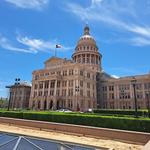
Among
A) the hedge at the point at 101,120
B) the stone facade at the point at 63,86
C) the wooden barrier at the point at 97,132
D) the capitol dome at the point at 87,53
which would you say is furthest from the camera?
the capitol dome at the point at 87,53

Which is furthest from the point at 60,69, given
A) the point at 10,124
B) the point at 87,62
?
the point at 10,124

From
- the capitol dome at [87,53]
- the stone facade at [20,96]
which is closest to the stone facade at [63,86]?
the stone facade at [20,96]

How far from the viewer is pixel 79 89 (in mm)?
69375

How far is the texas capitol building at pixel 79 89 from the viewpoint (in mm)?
70812

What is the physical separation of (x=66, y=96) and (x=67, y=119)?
4661 centimetres

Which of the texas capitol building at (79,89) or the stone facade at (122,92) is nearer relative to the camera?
the texas capitol building at (79,89)

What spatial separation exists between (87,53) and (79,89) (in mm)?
29052

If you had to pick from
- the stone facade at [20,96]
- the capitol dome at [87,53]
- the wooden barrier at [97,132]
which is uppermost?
the capitol dome at [87,53]

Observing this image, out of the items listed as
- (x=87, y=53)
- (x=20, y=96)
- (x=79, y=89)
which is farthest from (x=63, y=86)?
(x=20, y=96)

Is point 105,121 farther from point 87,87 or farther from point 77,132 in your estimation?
point 87,87

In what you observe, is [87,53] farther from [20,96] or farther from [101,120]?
[101,120]

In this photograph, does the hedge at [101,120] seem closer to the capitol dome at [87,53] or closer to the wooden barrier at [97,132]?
the wooden barrier at [97,132]

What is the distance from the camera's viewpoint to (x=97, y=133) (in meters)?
20.0

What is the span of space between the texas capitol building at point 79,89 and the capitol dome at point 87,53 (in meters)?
10.8
